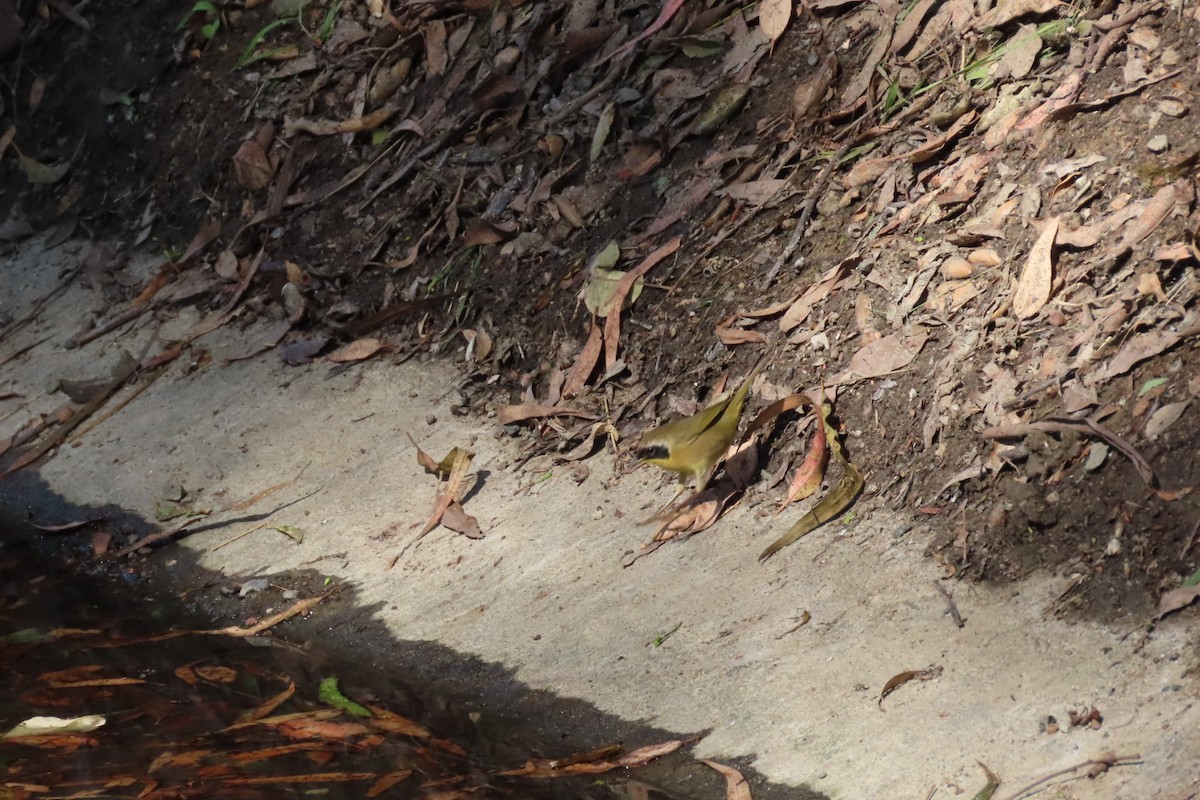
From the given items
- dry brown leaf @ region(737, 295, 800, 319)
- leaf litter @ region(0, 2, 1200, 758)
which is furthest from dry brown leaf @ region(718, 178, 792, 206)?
dry brown leaf @ region(737, 295, 800, 319)

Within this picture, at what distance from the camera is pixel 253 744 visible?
2.90 metres

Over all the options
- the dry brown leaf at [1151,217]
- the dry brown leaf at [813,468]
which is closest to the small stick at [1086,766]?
the dry brown leaf at [813,468]

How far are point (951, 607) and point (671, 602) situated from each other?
2.29 ft

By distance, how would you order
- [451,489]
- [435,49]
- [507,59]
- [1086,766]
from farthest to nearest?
[435,49], [507,59], [451,489], [1086,766]

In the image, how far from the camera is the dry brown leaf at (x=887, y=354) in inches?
127

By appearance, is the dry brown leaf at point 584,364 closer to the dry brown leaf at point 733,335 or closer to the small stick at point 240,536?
the dry brown leaf at point 733,335

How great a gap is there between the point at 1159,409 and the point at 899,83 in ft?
4.87

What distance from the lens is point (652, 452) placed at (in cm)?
338

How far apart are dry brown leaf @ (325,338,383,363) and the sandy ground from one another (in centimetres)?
5

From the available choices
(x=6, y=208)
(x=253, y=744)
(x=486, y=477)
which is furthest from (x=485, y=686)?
(x=6, y=208)

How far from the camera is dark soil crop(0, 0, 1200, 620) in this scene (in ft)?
9.20

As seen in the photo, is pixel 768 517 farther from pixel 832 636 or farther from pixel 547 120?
pixel 547 120

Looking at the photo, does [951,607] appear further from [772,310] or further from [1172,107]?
[1172,107]

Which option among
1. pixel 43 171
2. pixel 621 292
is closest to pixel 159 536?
pixel 621 292
